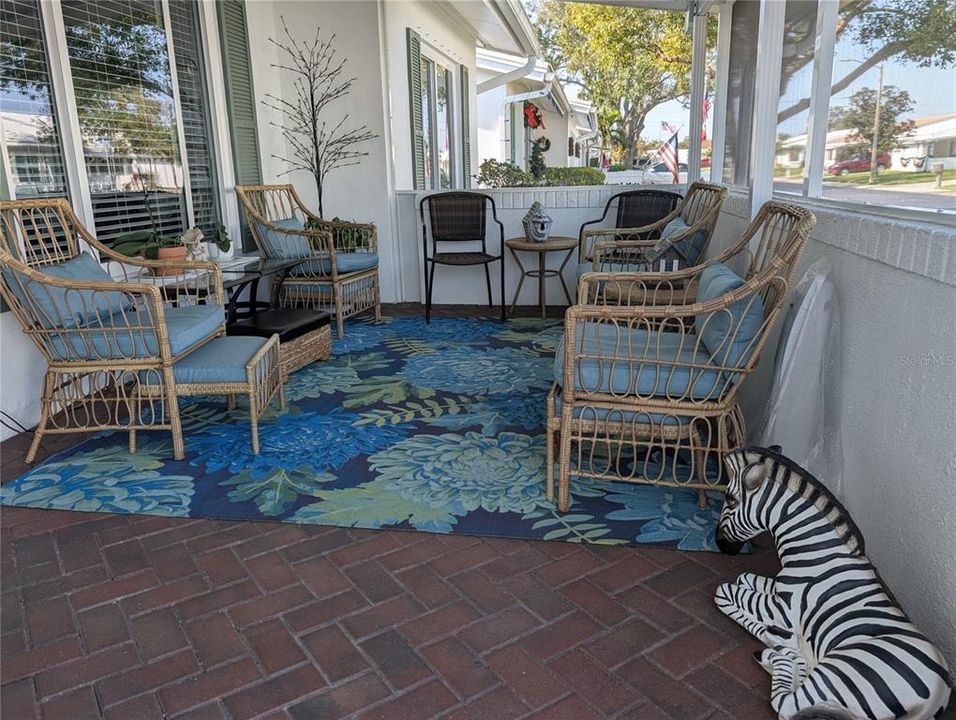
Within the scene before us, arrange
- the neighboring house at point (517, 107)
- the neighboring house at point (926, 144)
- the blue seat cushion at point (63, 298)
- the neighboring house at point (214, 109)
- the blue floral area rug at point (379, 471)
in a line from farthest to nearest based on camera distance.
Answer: the neighboring house at point (517, 107)
the neighboring house at point (214, 109)
the blue seat cushion at point (63, 298)
the blue floral area rug at point (379, 471)
the neighboring house at point (926, 144)

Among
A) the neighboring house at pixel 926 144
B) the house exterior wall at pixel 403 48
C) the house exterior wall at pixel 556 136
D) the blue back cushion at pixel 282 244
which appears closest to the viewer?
the neighboring house at pixel 926 144

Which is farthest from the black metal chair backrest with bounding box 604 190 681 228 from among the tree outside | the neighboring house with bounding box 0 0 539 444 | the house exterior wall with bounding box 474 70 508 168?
the house exterior wall with bounding box 474 70 508 168

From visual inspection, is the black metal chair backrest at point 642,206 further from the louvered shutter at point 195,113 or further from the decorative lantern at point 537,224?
the louvered shutter at point 195,113

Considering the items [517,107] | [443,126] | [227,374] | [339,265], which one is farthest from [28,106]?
[517,107]

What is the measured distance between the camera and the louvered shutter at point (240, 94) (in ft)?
16.7

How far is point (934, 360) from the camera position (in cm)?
157

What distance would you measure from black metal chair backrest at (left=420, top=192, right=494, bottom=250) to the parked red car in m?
3.21

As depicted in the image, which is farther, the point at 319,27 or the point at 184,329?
the point at 319,27

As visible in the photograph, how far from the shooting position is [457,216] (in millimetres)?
5477

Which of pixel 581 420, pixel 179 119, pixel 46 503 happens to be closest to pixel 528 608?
pixel 581 420

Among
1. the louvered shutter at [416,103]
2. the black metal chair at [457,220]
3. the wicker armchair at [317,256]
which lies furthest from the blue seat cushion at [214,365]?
the louvered shutter at [416,103]

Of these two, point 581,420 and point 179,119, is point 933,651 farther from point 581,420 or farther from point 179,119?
point 179,119

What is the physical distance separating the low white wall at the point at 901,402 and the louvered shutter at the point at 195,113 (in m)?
4.18

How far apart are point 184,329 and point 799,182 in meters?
2.84
